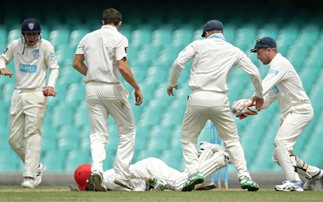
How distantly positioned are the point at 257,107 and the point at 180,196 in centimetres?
167


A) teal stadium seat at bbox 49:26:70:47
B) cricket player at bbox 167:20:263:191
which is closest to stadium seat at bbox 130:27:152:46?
teal stadium seat at bbox 49:26:70:47

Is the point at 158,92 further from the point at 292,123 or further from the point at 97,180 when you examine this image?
the point at 97,180

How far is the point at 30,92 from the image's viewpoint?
12383mm

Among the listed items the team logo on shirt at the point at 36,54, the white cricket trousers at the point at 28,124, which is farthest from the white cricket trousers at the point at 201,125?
the team logo on shirt at the point at 36,54

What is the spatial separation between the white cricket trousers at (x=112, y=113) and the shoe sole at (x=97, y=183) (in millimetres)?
264

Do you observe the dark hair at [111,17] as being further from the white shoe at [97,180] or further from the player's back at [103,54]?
the white shoe at [97,180]

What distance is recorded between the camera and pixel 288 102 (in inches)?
479

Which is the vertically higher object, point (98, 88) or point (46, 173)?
point (98, 88)

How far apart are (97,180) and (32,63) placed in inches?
78.2

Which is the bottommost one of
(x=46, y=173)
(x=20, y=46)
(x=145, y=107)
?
(x=46, y=173)

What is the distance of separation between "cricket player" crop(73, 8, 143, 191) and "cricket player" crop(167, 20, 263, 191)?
0.61 meters

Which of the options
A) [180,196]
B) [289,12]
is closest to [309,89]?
[289,12]

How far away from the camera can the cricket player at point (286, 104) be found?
38.8ft

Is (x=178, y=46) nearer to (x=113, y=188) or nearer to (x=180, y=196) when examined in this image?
(x=113, y=188)
